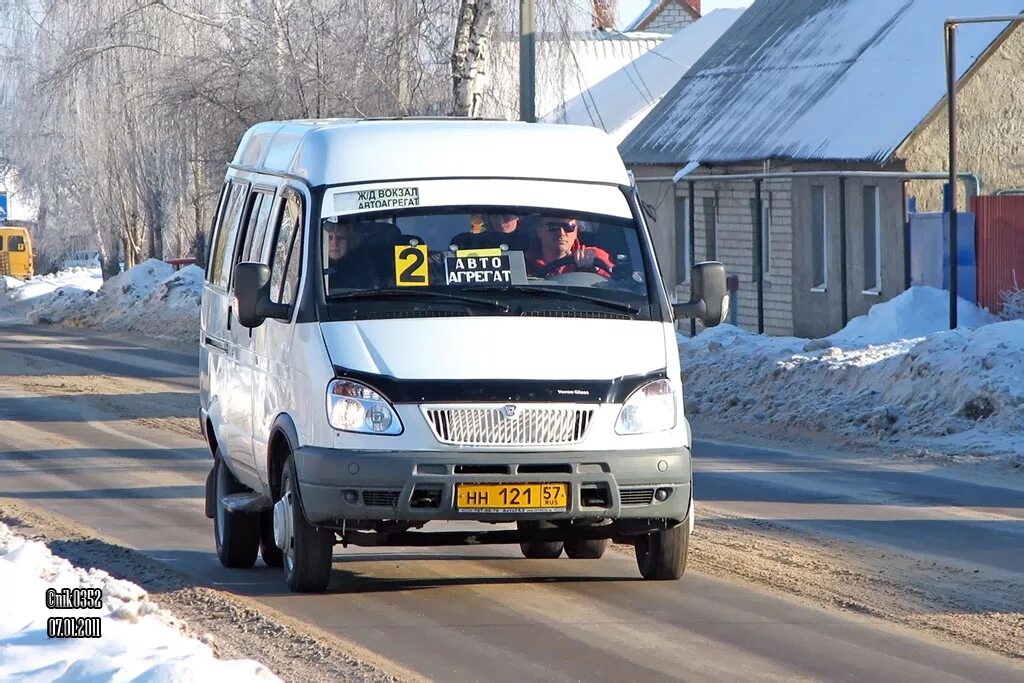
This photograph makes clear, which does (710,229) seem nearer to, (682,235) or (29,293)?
(682,235)

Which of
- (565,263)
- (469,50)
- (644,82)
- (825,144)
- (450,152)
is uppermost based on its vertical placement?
(644,82)

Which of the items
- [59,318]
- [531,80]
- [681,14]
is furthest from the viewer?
[681,14]

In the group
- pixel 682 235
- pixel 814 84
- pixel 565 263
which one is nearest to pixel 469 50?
pixel 814 84

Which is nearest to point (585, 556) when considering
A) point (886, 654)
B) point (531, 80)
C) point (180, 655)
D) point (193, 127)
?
point (886, 654)

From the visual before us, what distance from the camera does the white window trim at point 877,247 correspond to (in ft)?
90.0

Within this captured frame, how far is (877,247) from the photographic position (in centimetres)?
2786

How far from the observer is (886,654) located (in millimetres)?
7250

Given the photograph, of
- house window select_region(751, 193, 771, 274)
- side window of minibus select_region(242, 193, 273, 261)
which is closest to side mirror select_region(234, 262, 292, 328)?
side window of minibus select_region(242, 193, 273, 261)

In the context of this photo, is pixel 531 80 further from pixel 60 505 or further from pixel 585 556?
pixel 585 556

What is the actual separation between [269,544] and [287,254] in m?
1.68

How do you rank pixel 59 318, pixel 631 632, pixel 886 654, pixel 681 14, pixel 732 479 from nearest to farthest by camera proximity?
pixel 886 654 → pixel 631 632 → pixel 732 479 → pixel 59 318 → pixel 681 14

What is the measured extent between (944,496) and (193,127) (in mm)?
22342

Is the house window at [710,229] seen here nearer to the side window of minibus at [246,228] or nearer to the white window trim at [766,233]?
the white window trim at [766,233]

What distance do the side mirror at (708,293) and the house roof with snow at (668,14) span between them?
75092 millimetres
